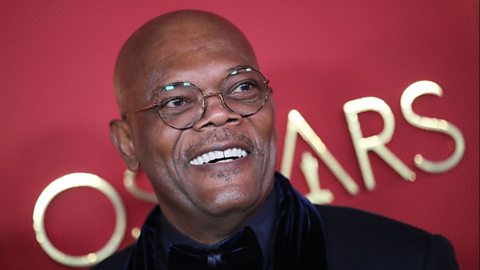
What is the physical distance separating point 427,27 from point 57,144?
1.36m

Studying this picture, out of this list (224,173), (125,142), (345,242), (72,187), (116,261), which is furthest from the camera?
(72,187)

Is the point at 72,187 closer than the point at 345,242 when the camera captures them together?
No

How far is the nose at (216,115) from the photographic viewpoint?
70.7 inches

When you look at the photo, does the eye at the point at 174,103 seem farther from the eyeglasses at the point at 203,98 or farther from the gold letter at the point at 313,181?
the gold letter at the point at 313,181

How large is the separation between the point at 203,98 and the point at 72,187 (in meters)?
0.87

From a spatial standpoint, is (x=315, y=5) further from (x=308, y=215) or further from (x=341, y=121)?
(x=308, y=215)

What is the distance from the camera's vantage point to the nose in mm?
1797

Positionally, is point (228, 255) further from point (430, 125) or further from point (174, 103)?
point (430, 125)

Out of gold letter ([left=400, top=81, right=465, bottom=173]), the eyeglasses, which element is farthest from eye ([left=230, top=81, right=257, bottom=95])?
gold letter ([left=400, top=81, right=465, bottom=173])

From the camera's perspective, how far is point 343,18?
8.52 feet

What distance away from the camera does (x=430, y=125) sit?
101 inches

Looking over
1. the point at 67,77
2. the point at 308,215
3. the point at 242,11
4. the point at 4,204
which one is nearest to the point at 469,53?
the point at 242,11

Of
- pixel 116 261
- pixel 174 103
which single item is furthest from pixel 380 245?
pixel 116 261

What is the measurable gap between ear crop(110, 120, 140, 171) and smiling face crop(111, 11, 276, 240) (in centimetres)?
4
